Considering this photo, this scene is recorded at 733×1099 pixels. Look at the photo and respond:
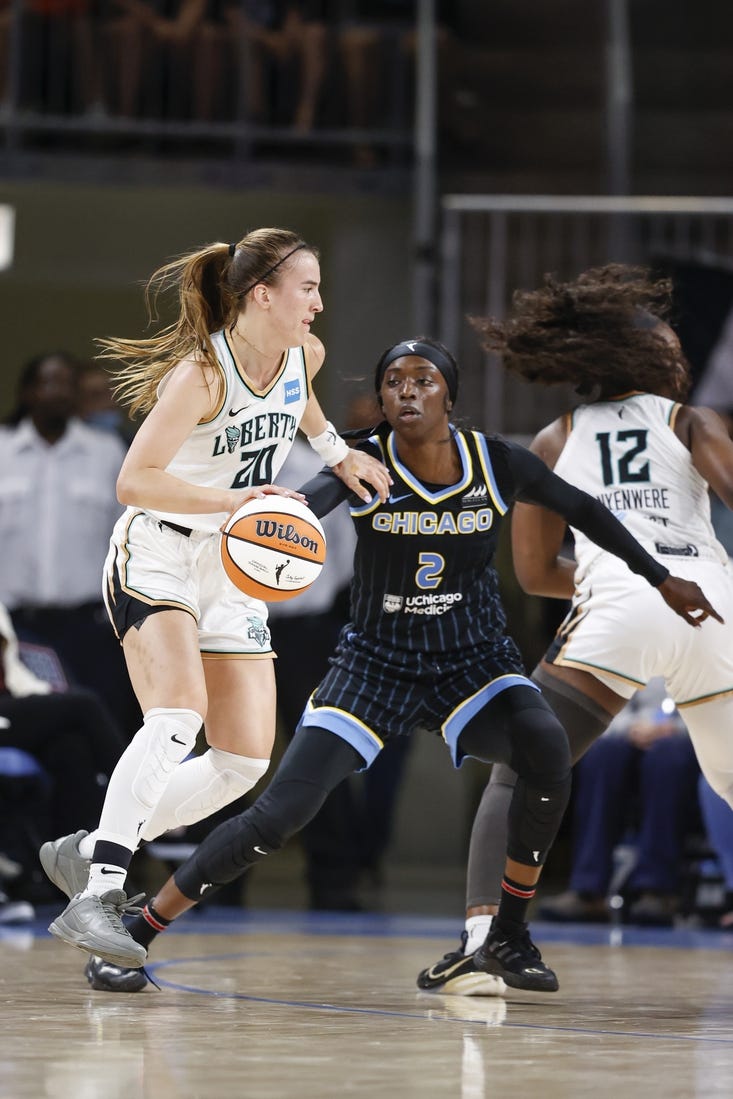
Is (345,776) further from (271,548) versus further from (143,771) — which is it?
(271,548)

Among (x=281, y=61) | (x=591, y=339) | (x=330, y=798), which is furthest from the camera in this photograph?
(x=281, y=61)

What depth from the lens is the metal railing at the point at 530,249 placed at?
9.73m

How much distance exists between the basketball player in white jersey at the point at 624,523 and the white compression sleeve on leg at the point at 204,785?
741 millimetres

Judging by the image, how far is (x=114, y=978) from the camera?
15.1ft

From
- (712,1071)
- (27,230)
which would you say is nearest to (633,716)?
(712,1071)

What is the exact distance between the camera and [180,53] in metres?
11.2

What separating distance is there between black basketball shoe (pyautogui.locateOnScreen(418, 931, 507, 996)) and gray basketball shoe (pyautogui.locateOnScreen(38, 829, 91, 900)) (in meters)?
1.07

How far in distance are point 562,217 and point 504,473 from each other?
6353 mm

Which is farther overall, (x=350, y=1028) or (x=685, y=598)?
(x=685, y=598)

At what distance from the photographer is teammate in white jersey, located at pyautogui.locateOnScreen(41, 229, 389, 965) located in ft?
14.1

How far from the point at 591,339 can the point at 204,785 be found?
1.76 metres

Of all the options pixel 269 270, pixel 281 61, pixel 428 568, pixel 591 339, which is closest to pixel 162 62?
pixel 281 61

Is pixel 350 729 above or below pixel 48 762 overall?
above

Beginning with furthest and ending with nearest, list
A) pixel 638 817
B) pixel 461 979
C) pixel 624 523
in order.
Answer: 1. pixel 638 817
2. pixel 624 523
3. pixel 461 979
